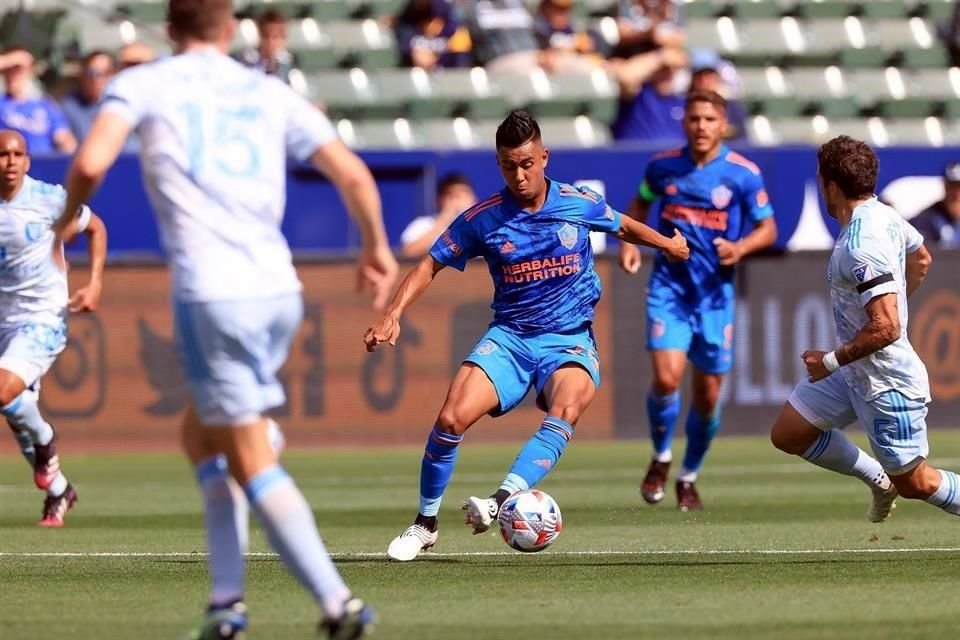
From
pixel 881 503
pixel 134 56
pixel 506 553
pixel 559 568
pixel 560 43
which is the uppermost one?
pixel 560 43

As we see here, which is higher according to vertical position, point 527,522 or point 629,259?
point 629,259

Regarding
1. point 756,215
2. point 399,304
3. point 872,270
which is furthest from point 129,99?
point 756,215

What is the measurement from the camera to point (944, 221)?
1861 centimetres

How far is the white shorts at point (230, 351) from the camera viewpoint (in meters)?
5.97

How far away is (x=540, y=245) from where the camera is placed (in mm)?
9508

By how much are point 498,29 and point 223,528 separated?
1752cm

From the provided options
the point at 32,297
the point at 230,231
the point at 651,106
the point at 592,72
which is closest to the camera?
the point at 230,231

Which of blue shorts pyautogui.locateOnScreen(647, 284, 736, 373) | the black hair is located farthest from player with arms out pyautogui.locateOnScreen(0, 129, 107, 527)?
blue shorts pyautogui.locateOnScreen(647, 284, 736, 373)

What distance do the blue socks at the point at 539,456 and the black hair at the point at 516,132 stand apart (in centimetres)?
134

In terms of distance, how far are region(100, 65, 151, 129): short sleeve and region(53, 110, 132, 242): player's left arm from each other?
0.02m

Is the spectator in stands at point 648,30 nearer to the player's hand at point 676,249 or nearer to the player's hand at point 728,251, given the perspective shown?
the player's hand at point 728,251

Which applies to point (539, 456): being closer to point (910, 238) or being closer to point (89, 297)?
point (910, 238)

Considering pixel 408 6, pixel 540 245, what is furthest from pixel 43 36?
pixel 540 245

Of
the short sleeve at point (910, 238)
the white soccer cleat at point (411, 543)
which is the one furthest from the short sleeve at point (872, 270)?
the white soccer cleat at point (411, 543)
